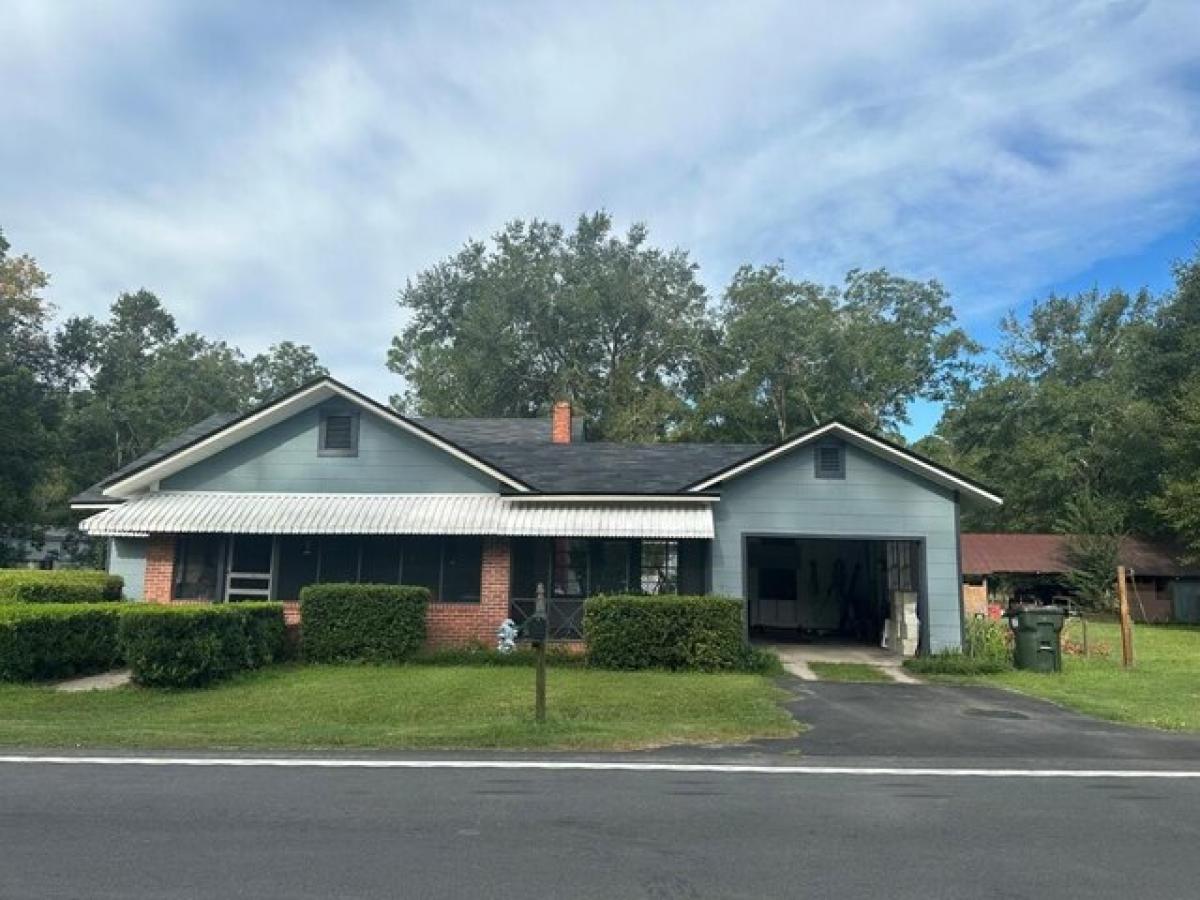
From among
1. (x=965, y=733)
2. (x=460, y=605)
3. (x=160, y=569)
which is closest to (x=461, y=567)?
(x=460, y=605)

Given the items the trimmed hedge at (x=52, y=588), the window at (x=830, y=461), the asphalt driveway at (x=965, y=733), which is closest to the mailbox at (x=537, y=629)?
the asphalt driveway at (x=965, y=733)

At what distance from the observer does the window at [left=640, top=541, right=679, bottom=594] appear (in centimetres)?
1875

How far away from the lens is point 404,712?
10727 millimetres

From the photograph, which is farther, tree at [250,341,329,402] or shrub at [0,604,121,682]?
tree at [250,341,329,402]

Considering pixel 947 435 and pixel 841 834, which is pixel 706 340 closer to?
pixel 947 435

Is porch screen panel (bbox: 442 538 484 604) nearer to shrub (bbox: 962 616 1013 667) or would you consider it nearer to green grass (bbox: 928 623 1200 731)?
green grass (bbox: 928 623 1200 731)

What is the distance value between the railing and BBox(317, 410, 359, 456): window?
14.1 feet

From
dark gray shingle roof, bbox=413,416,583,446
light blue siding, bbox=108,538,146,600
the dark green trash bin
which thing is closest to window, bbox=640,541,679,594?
dark gray shingle roof, bbox=413,416,583,446

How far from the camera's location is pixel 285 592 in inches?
685

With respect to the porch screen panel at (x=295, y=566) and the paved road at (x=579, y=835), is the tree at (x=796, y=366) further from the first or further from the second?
the paved road at (x=579, y=835)

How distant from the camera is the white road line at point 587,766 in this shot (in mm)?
7875

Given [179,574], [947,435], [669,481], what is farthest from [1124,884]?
[947,435]

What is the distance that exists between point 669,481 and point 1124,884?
43.7ft

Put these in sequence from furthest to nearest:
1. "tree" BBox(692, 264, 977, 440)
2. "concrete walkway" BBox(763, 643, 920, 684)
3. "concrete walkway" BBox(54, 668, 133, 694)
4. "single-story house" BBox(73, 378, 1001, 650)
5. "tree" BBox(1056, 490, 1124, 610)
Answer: "tree" BBox(692, 264, 977, 440) < "tree" BBox(1056, 490, 1124, 610) < "single-story house" BBox(73, 378, 1001, 650) < "concrete walkway" BBox(763, 643, 920, 684) < "concrete walkway" BBox(54, 668, 133, 694)
